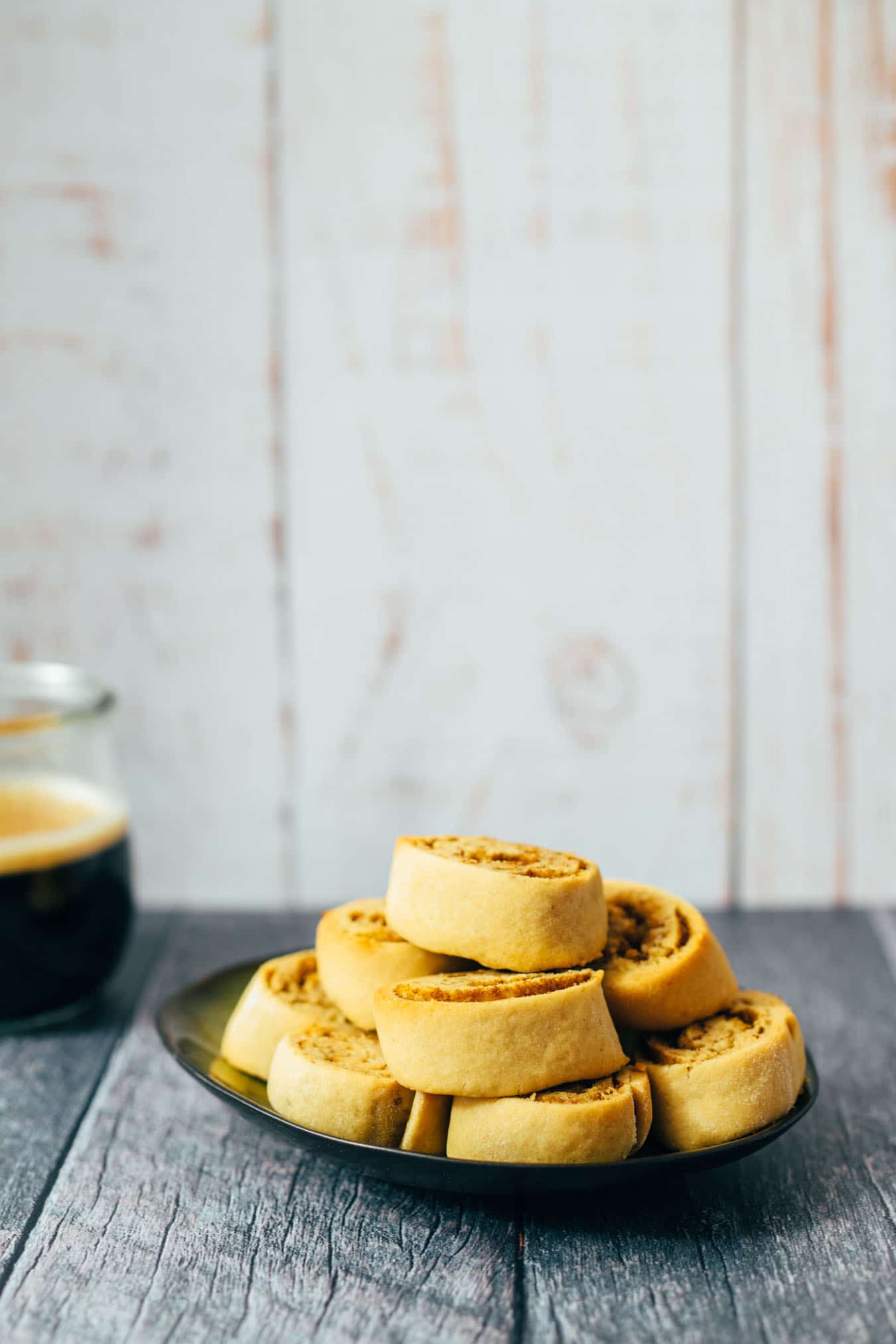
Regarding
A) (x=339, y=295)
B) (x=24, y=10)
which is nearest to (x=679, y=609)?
(x=339, y=295)

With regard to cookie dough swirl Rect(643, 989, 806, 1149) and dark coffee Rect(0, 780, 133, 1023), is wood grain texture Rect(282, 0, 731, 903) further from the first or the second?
cookie dough swirl Rect(643, 989, 806, 1149)

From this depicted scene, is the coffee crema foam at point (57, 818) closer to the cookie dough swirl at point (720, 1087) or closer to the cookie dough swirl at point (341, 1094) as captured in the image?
the cookie dough swirl at point (341, 1094)

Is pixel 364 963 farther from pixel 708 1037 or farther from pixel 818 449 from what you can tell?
pixel 818 449

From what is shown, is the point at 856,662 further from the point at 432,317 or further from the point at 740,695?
the point at 432,317

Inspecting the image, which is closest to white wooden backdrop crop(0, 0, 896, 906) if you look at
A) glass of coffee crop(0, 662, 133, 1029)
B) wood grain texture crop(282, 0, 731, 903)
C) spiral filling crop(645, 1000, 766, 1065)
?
wood grain texture crop(282, 0, 731, 903)

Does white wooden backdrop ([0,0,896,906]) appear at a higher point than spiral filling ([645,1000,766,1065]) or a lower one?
higher

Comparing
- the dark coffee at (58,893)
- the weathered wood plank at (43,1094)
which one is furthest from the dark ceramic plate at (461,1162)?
the dark coffee at (58,893)
